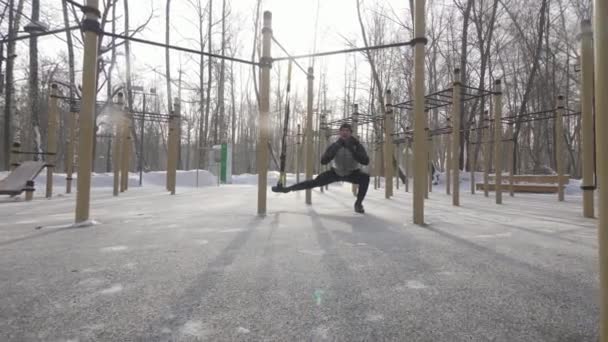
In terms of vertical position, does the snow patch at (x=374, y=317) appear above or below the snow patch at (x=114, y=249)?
above

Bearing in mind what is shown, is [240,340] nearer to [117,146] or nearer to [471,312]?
[471,312]

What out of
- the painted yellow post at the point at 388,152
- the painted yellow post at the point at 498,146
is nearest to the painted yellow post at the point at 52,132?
the painted yellow post at the point at 388,152

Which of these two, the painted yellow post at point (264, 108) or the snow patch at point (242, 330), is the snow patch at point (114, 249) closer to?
the snow patch at point (242, 330)

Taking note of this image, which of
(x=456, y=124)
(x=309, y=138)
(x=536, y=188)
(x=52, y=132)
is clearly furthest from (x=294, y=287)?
(x=536, y=188)

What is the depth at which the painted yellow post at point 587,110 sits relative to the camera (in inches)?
128

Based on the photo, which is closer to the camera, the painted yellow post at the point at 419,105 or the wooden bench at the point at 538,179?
the painted yellow post at the point at 419,105

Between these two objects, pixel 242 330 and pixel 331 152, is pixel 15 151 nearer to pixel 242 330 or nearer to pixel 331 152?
pixel 331 152

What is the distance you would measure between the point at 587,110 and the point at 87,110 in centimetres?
464

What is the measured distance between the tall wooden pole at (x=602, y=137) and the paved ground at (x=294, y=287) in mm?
302

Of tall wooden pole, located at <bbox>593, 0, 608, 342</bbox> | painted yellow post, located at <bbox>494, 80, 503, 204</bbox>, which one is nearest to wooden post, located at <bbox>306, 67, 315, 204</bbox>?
painted yellow post, located at <bbox>494, 80, 503, 204</bbox>

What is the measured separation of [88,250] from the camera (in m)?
1.65

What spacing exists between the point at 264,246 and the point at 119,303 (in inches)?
35.5

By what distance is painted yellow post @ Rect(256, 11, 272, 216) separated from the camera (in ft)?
10.6

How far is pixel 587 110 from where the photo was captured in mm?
3334
